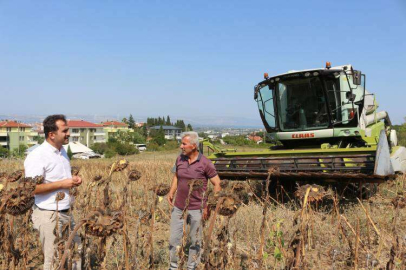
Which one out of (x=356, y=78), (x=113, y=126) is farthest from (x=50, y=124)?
(x=113, y=126)

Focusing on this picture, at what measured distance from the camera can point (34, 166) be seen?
3076mm

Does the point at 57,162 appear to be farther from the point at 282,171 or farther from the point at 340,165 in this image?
the point at 340,165

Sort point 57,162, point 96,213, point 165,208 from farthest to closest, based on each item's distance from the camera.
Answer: point 165,208, point 57,162, point 96,213

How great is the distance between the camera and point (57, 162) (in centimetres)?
323

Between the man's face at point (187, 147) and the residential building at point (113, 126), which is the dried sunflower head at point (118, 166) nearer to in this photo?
the man's face at point (187, 147)

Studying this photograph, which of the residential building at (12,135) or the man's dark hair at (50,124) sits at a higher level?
the man's dark hair at (50,124)

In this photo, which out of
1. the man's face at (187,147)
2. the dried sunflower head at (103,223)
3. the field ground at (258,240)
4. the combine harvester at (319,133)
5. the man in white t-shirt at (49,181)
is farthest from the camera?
the combine harvester at (319,133)

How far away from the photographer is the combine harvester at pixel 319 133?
245 inches

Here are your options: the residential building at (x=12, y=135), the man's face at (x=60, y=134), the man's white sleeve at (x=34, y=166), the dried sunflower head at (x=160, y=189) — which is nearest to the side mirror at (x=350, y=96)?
the dried sunflower head at (x=160, y=189)

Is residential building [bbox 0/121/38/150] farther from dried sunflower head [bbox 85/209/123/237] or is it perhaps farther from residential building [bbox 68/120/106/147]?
dried sunflower head [bbox 85/209/123/237]

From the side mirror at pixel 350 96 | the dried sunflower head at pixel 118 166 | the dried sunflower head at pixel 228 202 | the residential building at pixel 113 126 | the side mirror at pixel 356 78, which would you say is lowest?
the residential building at pixel 113 126

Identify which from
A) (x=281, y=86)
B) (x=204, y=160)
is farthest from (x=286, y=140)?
(x=204, y=160)

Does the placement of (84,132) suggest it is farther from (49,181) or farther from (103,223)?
(103,223)

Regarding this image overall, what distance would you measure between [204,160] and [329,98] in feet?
16.7
